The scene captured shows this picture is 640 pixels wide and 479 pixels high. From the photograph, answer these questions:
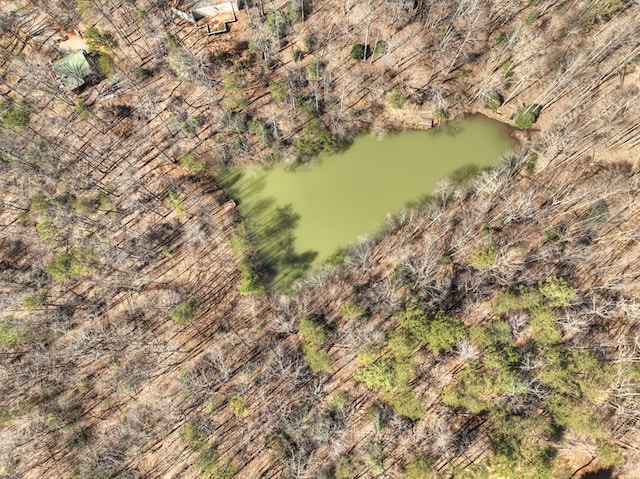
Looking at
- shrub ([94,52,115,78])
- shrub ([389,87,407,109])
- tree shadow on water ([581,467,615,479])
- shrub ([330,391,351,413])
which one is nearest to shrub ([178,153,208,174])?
shrub ([94,52,115,78])

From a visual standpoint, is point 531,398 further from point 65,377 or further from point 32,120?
point 32,120

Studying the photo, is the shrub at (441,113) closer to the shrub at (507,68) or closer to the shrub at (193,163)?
the shrub at (507,68)

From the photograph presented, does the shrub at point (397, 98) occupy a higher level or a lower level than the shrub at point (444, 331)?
higher

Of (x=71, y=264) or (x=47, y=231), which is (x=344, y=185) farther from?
(x=47, y=231)

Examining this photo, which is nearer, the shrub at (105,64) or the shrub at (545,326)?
the shrub at (545,326)

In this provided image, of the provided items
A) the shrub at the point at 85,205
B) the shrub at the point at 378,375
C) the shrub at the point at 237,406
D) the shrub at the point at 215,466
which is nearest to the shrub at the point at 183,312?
the shrub at the point at 237,406

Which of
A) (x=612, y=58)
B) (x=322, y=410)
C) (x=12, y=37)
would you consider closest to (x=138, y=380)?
(x=322, y=410)
